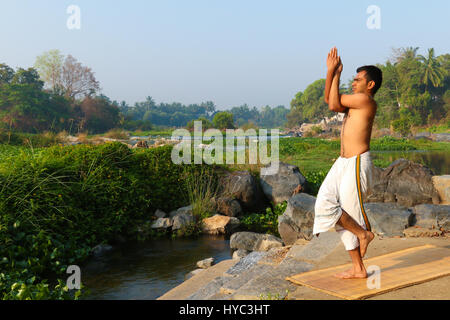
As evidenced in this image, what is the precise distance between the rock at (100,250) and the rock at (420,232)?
4884 mm

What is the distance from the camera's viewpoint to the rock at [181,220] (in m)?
8.40

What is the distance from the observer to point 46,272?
20.0 feet

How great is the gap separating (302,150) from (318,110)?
44343 mm

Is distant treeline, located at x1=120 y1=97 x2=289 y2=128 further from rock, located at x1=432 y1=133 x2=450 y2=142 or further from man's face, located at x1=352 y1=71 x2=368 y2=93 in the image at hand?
man's face, located at x1=352 y1=71 x2=368 y2=93

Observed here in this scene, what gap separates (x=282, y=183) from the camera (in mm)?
9930

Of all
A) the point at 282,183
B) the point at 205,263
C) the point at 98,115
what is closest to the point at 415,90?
the point at 98,115

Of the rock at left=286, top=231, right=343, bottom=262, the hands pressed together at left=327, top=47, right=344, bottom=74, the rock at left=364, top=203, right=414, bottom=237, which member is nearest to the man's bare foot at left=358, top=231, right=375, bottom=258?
the rock at left=286, top=231, right=343, bottom=262

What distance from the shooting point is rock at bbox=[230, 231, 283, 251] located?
7105mm

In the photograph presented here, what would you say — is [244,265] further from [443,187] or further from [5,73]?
[5,73]

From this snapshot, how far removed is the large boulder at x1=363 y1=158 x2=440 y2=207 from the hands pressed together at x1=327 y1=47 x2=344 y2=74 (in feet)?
15.0

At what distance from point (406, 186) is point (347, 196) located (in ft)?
16.2
